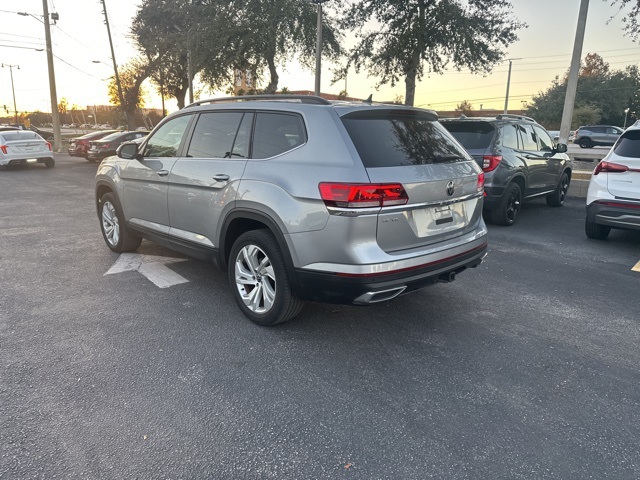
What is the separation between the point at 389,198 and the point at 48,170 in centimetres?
1783

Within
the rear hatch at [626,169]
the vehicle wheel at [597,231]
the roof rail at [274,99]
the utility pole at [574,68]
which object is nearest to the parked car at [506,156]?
the vehicle wheel at [597,231]

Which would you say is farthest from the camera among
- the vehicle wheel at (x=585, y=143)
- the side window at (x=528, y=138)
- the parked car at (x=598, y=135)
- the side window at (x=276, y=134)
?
the vehicle wheel at (x=585, y=143)

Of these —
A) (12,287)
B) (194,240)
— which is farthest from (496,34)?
(12,287)

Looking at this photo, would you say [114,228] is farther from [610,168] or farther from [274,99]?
[610,168]

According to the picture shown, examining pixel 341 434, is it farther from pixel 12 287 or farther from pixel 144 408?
pixel 12 287

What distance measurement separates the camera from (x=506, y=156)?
23.4 feet

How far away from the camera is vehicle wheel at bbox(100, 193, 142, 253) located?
18.2ft

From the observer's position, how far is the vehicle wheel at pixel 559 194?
925 cm

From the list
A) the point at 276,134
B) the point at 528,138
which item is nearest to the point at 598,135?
the point at 528,138

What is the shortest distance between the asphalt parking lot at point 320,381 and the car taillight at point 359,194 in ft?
3.75

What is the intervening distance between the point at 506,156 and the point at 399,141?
14.4 ft

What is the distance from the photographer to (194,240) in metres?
4.28

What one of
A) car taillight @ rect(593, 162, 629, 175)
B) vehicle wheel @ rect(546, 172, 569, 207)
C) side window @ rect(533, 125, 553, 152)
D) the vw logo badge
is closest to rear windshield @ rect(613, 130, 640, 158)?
car taillight @ rect(593, 162, 629, 175)

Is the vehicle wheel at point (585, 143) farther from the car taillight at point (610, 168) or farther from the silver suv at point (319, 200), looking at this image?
the silver suv at point (319, 200)
